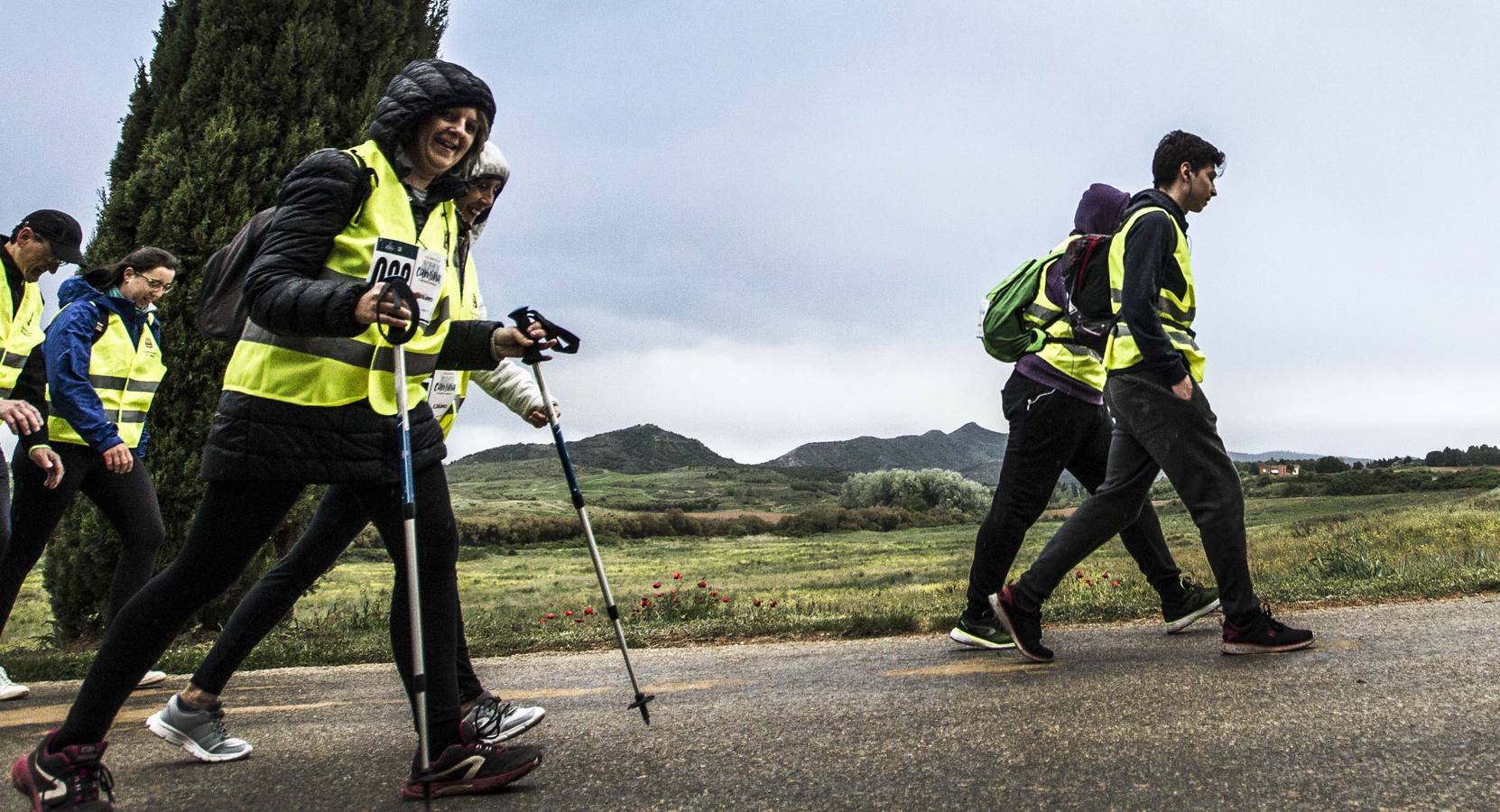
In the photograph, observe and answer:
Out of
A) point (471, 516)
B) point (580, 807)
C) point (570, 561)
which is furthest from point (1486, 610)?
point (471, 516)

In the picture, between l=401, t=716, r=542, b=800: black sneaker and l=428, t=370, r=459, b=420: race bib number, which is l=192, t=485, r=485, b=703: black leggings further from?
l=401, t=716, r=542, b=800: black sneaker

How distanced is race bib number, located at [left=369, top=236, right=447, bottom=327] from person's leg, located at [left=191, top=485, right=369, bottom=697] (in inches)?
31.8

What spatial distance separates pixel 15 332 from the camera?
579cm

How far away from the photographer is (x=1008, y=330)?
5453mm

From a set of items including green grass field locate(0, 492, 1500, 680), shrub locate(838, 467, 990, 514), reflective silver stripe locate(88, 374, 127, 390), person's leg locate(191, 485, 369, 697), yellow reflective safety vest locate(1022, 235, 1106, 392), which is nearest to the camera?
person's leg locate(191, 485, 369, 697)

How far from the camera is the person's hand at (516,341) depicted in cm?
316

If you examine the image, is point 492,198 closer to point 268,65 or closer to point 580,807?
point 580,807

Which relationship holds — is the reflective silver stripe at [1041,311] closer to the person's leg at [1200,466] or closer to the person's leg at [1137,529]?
→ the person's leg at [1137,529]

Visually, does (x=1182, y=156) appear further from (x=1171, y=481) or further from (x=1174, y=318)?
(x=1171, y=481)

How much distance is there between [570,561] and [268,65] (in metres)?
8.98

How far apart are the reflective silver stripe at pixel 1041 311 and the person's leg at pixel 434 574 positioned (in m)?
3.30

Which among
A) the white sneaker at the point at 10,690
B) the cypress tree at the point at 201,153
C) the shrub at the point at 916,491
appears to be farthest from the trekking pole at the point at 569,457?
the shrub at the point at 916,491

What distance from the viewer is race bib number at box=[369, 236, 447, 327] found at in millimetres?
2996

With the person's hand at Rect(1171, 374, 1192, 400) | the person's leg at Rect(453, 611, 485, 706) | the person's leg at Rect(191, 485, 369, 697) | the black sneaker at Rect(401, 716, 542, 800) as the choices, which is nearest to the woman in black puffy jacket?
the black sneaker at Rect(401, 716, 542, 800)
